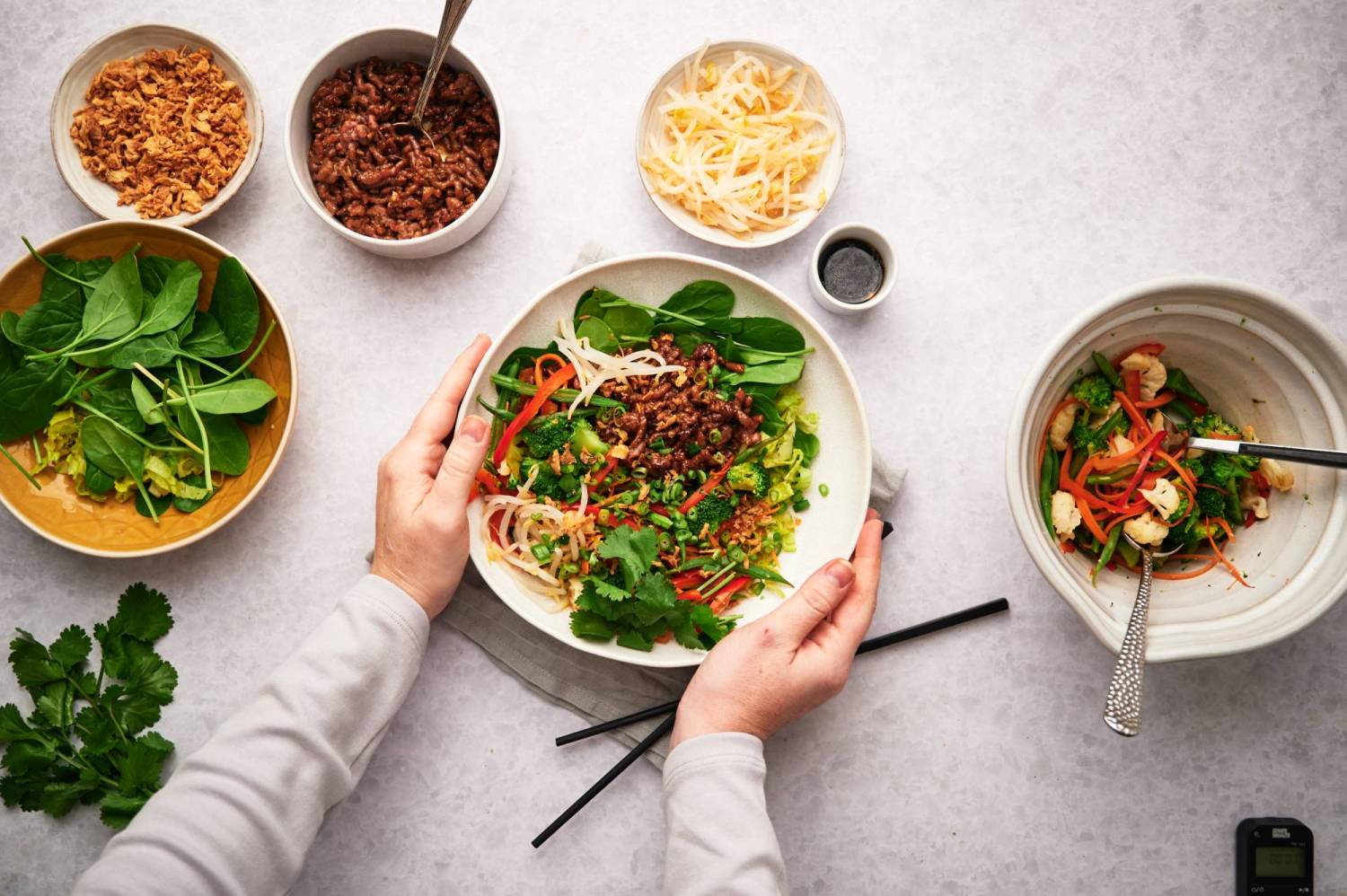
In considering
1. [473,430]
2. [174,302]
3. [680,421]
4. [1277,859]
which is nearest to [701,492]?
[680,421]

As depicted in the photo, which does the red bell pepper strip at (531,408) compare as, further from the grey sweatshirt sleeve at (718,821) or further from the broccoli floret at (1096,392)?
the broccoli floret at (1096,392)

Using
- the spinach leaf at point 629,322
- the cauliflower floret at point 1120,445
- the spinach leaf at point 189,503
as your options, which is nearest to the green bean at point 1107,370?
the cauliflower floret at point 1120,445

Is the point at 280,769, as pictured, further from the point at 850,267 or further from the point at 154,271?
the point at 850,267

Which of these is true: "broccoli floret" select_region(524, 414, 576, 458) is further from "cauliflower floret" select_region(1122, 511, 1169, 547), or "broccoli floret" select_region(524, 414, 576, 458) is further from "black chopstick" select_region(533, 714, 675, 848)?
"cauliflower floret" select_region(1122, 511, 1169, 547)

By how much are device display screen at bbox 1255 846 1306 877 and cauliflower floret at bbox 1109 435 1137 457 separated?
47.8 inches

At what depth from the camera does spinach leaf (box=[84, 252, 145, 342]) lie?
2.10 m

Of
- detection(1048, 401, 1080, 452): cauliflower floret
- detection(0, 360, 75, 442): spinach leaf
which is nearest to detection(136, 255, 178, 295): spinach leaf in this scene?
detection(0, 360, 75, 442): spinach leaf

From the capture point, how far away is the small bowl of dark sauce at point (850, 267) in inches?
86.0

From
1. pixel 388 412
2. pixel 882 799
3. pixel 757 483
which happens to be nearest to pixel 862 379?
pixel 757 483

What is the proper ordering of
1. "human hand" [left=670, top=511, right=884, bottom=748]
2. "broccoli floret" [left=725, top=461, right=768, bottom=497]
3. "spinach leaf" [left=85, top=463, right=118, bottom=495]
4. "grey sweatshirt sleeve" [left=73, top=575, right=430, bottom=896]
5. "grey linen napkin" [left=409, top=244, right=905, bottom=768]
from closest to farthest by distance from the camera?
"grey sweatshirt sleeve" [left=73, top=575, right=430, bottom=896] → "human hand" [left=670, top=511, right=884, bottom=748] → "broccoli floret" [left=725, top=461, right=768, bottom=497] → "spinach leaf" [left=85, top=463, right=118, bottom=495] → "grey linen napkin" [left=409, top=244, right=905, bottom=768]

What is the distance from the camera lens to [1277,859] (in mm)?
2289

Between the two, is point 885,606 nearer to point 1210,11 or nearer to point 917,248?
point 917,248

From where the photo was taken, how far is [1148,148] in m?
2.38

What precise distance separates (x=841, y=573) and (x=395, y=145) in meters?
1.53
